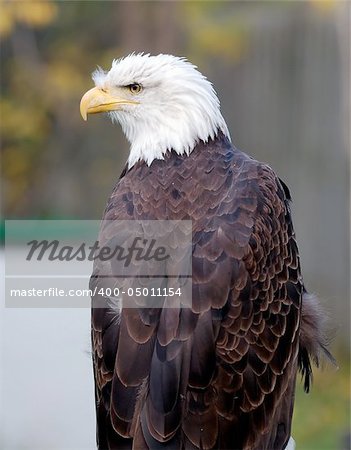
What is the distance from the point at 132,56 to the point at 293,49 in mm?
5918

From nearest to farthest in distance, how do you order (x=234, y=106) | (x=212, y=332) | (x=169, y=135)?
(x=212, y=332)
(x=169, y=135)
(x=234, y=106)

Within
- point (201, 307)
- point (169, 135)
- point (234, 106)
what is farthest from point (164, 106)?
point (234, 106)

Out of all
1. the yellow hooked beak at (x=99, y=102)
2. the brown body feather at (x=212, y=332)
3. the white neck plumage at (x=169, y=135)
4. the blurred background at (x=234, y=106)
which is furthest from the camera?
the blurred background at (x=234, y=106)

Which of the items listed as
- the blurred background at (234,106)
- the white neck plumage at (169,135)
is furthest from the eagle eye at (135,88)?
the blurred background at (234,106)

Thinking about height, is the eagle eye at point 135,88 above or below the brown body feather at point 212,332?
above

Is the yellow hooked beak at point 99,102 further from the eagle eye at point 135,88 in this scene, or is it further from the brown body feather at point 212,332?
the brown body feather at point 212,332

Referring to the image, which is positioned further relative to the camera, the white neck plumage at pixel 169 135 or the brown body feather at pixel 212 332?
the white neck plumage at pixel 169 135

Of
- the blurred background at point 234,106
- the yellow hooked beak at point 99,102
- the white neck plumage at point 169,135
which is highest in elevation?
the yellow hooked beak at point 99,102

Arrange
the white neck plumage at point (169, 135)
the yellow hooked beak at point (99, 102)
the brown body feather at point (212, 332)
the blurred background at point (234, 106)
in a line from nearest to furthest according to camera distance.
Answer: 1. the brown body feather at point (212, 332)
2. the white neck plumage at point (169, 135)
3. the yellow hooked beak at point (99, 102)
4. the blurred background at point (234, 106)

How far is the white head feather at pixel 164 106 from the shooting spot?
14.0 feet

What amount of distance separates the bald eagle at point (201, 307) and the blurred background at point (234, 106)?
115 inches

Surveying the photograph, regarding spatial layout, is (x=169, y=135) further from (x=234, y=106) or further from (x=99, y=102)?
(x=234, y=106)

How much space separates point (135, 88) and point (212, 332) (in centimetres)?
129

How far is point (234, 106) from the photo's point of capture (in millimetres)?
10391
